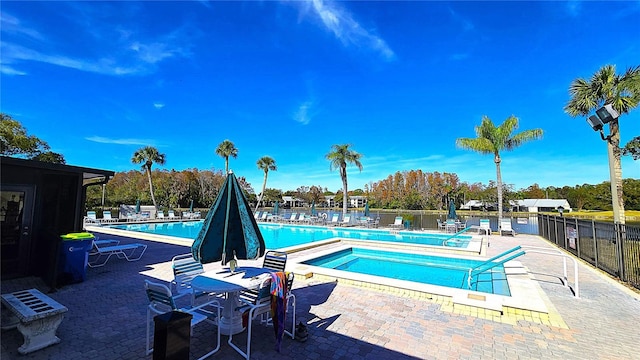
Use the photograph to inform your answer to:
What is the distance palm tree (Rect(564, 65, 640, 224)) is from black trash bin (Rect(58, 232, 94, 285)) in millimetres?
16287

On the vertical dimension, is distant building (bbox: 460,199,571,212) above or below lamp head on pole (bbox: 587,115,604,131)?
below

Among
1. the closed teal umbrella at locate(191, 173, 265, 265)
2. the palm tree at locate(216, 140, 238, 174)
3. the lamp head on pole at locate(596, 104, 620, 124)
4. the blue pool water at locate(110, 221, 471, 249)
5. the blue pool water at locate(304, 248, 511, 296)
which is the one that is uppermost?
the palm tree at locate(216, 140, 238, 174)

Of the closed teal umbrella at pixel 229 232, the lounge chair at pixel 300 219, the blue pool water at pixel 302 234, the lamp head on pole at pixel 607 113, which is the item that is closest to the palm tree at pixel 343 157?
the lounge chair at pixel 300 219

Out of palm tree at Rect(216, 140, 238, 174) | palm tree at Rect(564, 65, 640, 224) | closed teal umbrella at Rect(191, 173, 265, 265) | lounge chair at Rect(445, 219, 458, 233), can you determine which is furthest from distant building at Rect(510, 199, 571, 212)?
closed teal umbrella at Rect(191, 173, 265, 265)

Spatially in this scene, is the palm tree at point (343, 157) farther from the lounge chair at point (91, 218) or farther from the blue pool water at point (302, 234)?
the lounge chair at point (91, 218)

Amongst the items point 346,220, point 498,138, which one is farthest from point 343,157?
point 498,138

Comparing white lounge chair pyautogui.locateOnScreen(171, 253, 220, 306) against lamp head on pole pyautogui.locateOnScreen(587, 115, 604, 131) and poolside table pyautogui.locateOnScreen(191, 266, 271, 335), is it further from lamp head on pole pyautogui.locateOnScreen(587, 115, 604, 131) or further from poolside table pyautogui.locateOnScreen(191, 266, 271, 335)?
lamp head on pole pyautogui.locateOnScreen(587, 115, 604, 131)

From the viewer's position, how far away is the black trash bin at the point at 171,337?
1925 mm

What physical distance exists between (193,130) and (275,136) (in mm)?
8770

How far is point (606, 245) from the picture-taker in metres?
6.73

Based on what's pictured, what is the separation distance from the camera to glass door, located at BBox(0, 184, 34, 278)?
525cm

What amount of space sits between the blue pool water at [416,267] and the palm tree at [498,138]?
883 cm

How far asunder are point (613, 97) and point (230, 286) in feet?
53.0

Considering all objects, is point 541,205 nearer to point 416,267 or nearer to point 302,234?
point 302,234
